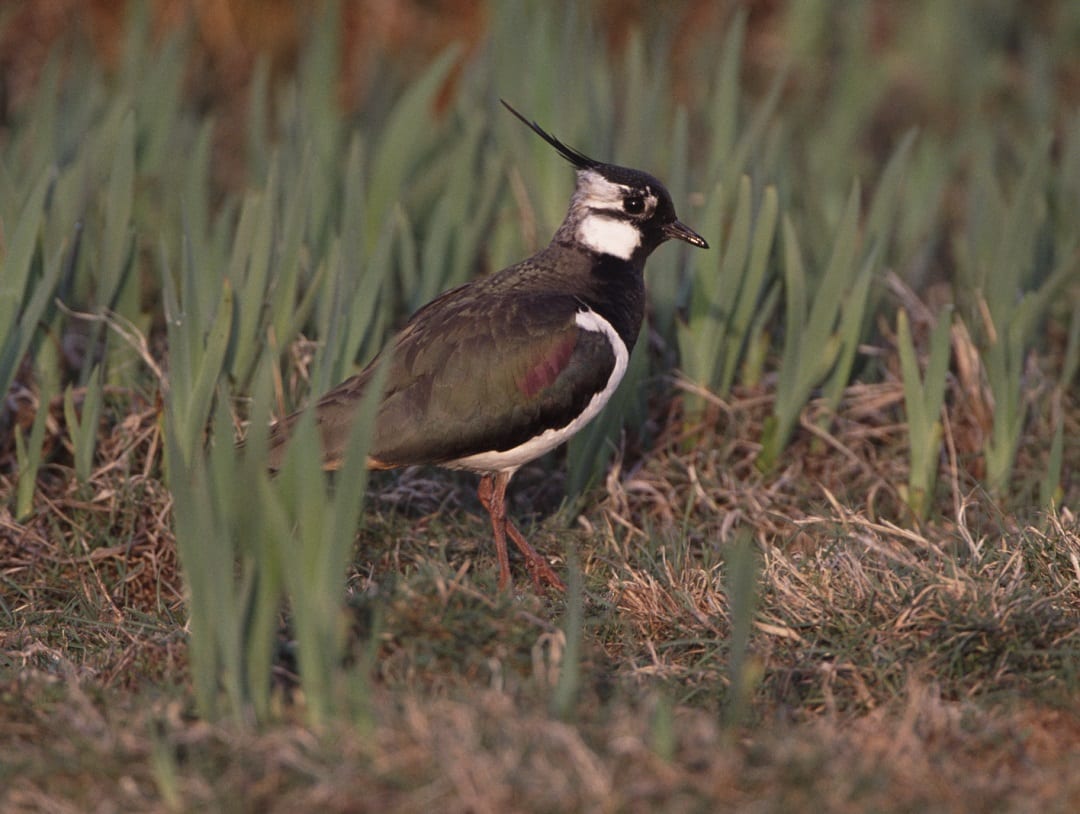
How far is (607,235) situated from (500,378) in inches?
25.9

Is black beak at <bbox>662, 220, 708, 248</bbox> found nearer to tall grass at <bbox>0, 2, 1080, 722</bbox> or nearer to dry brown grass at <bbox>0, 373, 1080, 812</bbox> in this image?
tall grass at <bbox>0, 2, 1080, 722</bbox>

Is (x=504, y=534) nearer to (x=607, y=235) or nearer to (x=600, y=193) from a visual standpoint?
(x=607, y=235)

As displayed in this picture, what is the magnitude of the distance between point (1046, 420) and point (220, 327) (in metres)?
2.73

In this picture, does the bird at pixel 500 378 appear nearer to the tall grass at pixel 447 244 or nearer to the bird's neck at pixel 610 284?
the bird's neck at pixel 610 284

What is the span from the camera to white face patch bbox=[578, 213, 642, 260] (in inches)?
171

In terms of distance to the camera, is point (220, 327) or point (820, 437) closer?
point (220, 327)

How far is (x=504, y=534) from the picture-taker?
4.33m

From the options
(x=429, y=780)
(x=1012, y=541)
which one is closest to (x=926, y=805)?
(x=429, y=780)

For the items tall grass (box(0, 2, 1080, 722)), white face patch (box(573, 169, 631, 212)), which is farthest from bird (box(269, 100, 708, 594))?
tall grass (box(0, 2, 1080, 722))

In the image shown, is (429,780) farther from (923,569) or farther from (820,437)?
(820,437)

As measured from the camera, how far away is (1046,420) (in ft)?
16.3

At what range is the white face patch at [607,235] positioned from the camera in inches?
171

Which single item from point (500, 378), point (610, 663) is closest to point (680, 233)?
point (500, 378)

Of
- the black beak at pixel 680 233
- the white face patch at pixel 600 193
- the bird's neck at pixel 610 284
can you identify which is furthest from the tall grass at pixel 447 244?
the white face patch at pixel 600 193
